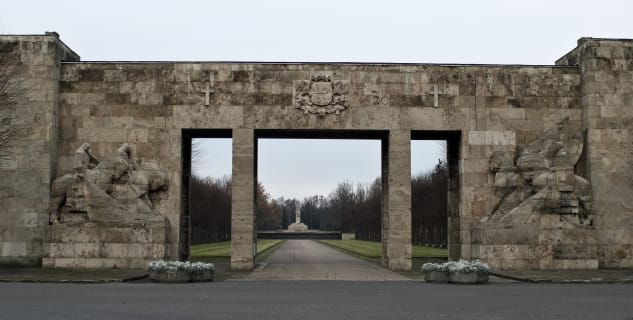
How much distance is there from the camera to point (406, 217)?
25609 millimetres

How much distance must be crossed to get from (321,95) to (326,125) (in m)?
1.14

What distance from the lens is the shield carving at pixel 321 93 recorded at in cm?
2556

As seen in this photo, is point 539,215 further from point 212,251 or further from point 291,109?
point 212,251

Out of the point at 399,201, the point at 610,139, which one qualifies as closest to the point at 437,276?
the point at 399,201

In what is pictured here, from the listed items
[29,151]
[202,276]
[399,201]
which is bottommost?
[202,276]

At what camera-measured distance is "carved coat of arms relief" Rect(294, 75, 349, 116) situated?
25.6 meters

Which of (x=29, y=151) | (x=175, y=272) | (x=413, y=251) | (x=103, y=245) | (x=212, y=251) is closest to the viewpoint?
(x=175, y=272)

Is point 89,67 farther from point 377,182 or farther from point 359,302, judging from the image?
point 377,182

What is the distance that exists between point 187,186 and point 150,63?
5120 millimetres

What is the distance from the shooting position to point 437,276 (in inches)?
780

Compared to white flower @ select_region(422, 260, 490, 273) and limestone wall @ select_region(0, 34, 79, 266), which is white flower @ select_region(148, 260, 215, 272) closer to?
white flower @ select_region(422, 260, 490, 273)

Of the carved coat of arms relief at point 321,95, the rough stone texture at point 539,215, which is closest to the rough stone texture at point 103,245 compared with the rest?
the carved coat of arms relief at point 321,95

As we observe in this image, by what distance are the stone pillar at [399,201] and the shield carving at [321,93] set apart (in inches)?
107

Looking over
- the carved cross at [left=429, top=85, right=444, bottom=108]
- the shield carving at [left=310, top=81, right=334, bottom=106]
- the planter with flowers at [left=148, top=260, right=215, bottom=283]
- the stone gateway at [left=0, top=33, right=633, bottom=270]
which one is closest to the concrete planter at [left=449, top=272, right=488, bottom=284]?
the stone gateway at [left=0, top=33, right=633, bottom=270]
